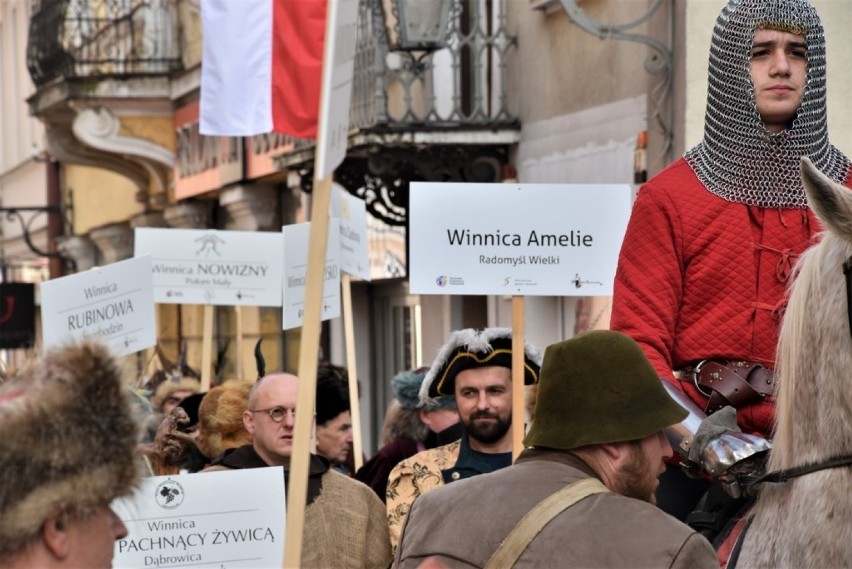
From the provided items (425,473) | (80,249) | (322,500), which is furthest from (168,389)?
(80,249)

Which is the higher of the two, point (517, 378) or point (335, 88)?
point (335, 88)

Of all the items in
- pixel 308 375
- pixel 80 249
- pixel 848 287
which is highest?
pixel 80 249

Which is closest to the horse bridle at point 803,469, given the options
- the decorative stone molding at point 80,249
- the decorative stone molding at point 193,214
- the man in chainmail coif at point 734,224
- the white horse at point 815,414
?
the white horse at point 815,414

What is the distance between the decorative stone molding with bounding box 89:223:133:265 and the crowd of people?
1977cm

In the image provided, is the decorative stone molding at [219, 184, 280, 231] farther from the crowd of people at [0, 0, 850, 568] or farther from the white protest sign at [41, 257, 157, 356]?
the crowd of people at [0, 0, 850, 568]

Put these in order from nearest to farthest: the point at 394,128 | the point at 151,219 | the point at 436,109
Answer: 1. the point at 394,128
2. the point at 436,109
3. the point at 151,219

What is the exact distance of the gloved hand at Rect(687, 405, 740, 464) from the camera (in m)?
4.90

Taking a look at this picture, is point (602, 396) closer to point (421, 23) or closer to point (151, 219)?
point (421, 23)

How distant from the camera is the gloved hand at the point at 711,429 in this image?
4.90 m

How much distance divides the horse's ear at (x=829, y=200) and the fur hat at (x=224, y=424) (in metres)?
4.15

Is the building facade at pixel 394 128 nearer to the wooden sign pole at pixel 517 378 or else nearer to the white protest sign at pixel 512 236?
the white protest sign at pixel 512 236

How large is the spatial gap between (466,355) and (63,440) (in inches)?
167

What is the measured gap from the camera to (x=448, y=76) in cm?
1503

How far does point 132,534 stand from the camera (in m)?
6.66
